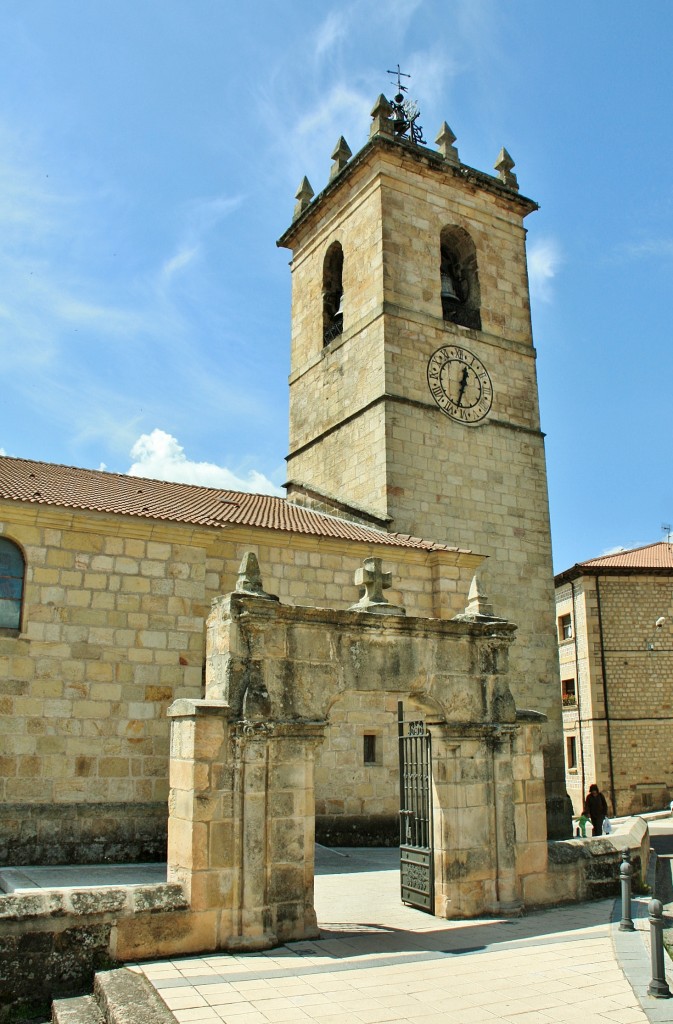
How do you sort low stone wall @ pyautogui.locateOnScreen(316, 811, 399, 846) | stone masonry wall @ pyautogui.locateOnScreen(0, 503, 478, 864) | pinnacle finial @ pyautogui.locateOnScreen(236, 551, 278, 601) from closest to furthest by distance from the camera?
pinnacle finial @ pyautogui.locateOnScreen(236, 551, 278, 601) → stone masonry wall @ pyautogui.locateOnScreen(0, 503, 478, 864) → low stone wall @ pyautogui.locateOnScreen(316, 811, 399, 846)

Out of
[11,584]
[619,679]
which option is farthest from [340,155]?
[619,679]

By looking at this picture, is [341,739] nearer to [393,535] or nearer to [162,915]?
[393,535]

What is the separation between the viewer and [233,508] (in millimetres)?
14242

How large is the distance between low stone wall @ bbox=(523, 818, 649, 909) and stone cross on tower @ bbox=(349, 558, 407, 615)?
2.92 m

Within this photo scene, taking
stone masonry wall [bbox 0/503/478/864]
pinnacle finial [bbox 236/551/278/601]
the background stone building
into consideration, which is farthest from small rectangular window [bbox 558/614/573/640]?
pinnacle finial [bbox 236/551/278/601]

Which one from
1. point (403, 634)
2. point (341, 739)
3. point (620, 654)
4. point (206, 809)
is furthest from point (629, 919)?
point (620, 654)

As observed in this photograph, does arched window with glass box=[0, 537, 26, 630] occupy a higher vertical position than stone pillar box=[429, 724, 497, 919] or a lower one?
higher

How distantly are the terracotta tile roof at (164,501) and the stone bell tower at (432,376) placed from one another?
7.11 ft

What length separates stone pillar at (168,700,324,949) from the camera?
643 cm

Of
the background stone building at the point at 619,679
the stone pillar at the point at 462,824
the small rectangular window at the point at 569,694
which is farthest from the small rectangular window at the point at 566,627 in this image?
the stone pillar at the point at 462,824

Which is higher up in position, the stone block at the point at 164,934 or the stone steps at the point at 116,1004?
the stone block at the point at 164,934

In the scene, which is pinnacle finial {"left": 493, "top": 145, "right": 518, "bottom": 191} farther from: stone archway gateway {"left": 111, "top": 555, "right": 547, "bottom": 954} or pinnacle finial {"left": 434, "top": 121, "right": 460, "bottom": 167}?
stone archway gateway {"left": 111, "top": 555, "right": 547, "bottom": 954}

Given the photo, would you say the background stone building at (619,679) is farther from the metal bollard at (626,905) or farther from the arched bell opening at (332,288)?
the metal bollard at (626,905)

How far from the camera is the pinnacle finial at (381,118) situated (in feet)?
62.8
